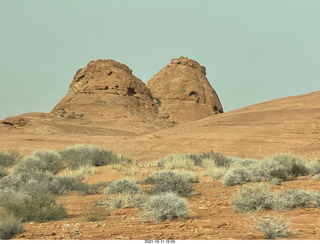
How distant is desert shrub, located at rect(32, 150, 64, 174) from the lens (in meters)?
16.2

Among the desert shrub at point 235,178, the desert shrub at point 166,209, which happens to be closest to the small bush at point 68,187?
the desert shrub at point 235,178

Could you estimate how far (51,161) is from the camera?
57.0 ft

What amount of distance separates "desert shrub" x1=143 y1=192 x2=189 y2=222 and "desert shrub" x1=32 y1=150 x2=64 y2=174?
10690 mm

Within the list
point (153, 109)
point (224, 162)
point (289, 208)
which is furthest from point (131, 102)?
point (289, 208)

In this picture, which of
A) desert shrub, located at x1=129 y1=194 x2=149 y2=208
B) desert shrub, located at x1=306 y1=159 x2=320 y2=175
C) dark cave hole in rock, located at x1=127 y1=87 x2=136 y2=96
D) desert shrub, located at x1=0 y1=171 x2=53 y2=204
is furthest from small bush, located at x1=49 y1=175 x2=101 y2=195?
dark cave hole in rock, located at x1=127 y1=87 x2=136 y2=96

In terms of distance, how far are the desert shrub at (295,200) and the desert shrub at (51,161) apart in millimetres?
11753

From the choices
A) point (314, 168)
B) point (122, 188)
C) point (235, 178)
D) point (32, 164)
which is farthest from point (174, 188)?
point (32, 164)

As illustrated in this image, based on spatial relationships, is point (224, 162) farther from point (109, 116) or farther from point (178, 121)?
point (178, 121)

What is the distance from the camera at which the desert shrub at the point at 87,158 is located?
16.8 meters

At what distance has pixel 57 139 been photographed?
95.9 ft

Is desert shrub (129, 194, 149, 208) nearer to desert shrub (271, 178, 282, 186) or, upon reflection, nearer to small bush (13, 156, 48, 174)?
desert shrub (271, 178, 282, 186)

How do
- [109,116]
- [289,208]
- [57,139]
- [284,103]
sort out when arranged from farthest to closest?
1. [109,116]
2. [57,139]
3. [284,103]
4. [289,208]

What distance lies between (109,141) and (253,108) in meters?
12.3

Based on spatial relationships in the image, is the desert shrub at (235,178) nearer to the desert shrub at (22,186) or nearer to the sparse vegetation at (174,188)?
the sparse vegetation at (174,188)
